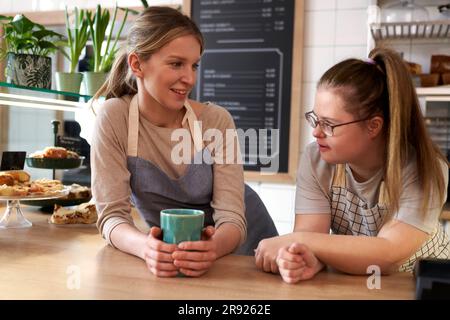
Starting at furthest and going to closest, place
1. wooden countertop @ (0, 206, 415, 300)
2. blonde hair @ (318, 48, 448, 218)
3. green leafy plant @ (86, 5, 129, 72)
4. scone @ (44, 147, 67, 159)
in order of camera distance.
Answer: green leafy plant @ (86, 5, 129, 72) → scone @ (44, 147, 67, 159) → blonde hair @ (318, 48, 448, 218) → wooden countertop @ (0, 206, 415, 300)

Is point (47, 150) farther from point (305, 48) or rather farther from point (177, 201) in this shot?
point (305, 48)

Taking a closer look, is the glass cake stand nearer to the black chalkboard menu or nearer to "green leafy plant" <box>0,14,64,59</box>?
"green leafy plant" <box>0,14,64,59</box>

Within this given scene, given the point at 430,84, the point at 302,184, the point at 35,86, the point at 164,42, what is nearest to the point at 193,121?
the point at 164,42

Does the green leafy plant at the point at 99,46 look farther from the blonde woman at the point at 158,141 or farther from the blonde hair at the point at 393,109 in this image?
the blonde hair at the point at 393,109

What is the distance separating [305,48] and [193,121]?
1.55 metres

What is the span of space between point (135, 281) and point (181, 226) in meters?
0.12

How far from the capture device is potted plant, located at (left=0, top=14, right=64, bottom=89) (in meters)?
1.27

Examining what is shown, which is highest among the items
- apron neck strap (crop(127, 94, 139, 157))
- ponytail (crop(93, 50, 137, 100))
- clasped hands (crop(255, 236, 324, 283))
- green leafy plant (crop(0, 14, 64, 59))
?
green leafy plant (crop(0, 14, 64, 59))

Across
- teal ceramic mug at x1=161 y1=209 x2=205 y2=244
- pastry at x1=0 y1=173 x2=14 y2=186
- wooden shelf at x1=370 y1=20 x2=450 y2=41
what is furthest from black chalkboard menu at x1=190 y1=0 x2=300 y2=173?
teal ceramic mug at x1=161 y1=209 x2=205 y2=244

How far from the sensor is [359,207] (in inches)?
43.6

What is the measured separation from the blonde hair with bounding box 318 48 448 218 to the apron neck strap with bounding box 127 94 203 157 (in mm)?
327

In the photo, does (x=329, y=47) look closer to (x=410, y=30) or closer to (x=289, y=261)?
(x=410, y=30)

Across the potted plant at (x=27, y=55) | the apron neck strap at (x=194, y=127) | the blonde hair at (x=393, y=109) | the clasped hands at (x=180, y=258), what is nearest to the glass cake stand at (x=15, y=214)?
the potted plant at (x=27, y=55)

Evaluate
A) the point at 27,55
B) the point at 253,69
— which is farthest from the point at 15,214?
the point at 253,69
